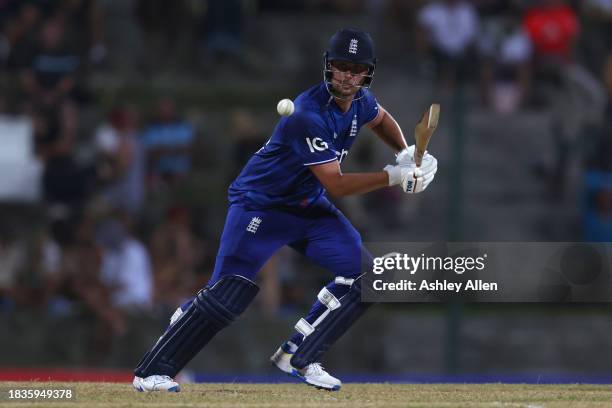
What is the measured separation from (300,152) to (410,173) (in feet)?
2.04

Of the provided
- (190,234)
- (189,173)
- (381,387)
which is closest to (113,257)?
(190,234)

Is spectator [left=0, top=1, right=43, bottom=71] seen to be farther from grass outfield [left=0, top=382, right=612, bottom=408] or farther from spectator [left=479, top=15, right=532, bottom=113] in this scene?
grass outfield [left=0, top=382, right=612, bottom=408]

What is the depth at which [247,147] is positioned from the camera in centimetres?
1456

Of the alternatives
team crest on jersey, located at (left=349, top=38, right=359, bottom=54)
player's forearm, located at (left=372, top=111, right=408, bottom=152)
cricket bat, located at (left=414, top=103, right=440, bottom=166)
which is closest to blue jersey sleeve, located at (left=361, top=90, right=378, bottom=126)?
player's forearm, located at (left=372, top=111, right=408, bottom=152)

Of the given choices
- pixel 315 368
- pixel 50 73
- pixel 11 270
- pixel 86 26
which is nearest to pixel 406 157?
pixel 315 368

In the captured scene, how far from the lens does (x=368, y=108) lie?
8.88 m

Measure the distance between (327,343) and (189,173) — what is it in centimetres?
644

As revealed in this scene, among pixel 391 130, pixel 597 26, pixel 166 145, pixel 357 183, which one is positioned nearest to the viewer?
pixel 357 183

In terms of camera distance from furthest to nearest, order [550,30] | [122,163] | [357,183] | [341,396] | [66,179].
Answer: [550,30]
[122,163]
[66,179]
[341,396]
[357,183]

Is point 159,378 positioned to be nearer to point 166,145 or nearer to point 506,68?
point 166,145

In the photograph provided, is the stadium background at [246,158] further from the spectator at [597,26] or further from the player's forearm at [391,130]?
the player's forearm at [391,130]

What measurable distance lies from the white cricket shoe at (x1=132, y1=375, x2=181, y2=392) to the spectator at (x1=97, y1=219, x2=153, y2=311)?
15.7 ft

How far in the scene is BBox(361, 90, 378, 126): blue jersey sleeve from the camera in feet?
29.0

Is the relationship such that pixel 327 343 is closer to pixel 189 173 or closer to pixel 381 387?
pixel 381 387
